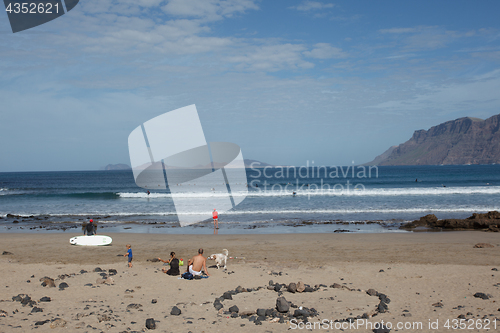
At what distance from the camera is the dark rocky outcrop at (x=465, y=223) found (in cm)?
1659

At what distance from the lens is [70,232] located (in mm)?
17750

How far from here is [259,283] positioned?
8328 mm

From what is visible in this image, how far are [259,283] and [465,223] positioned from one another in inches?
550

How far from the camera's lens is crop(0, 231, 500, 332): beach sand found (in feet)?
19.5

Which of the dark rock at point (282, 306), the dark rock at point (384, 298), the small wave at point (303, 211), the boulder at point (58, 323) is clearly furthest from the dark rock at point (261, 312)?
the small wave at point (303, 211)

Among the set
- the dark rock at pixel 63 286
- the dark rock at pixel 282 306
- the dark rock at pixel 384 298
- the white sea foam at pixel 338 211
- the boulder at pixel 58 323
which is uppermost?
the boulder at pixel 58 323

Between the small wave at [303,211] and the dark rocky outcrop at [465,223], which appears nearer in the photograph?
the dark rocky outcrop at [465,223]

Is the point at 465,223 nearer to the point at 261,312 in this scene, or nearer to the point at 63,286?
the point at 261,312

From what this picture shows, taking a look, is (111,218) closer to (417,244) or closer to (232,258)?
(232,258)

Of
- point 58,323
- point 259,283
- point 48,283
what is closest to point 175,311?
point 58,323

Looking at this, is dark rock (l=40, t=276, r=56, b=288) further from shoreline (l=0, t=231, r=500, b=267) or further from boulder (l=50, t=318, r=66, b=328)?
shoreline (l=0, t=231, r=500, b=267)

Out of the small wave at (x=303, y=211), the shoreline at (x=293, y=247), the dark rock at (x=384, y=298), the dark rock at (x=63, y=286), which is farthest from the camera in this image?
the small wave at (x=303, y=211)

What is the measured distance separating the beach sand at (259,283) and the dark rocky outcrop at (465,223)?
2.50 m

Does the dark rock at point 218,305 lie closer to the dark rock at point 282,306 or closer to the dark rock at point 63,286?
the dark rock at point 282,306
